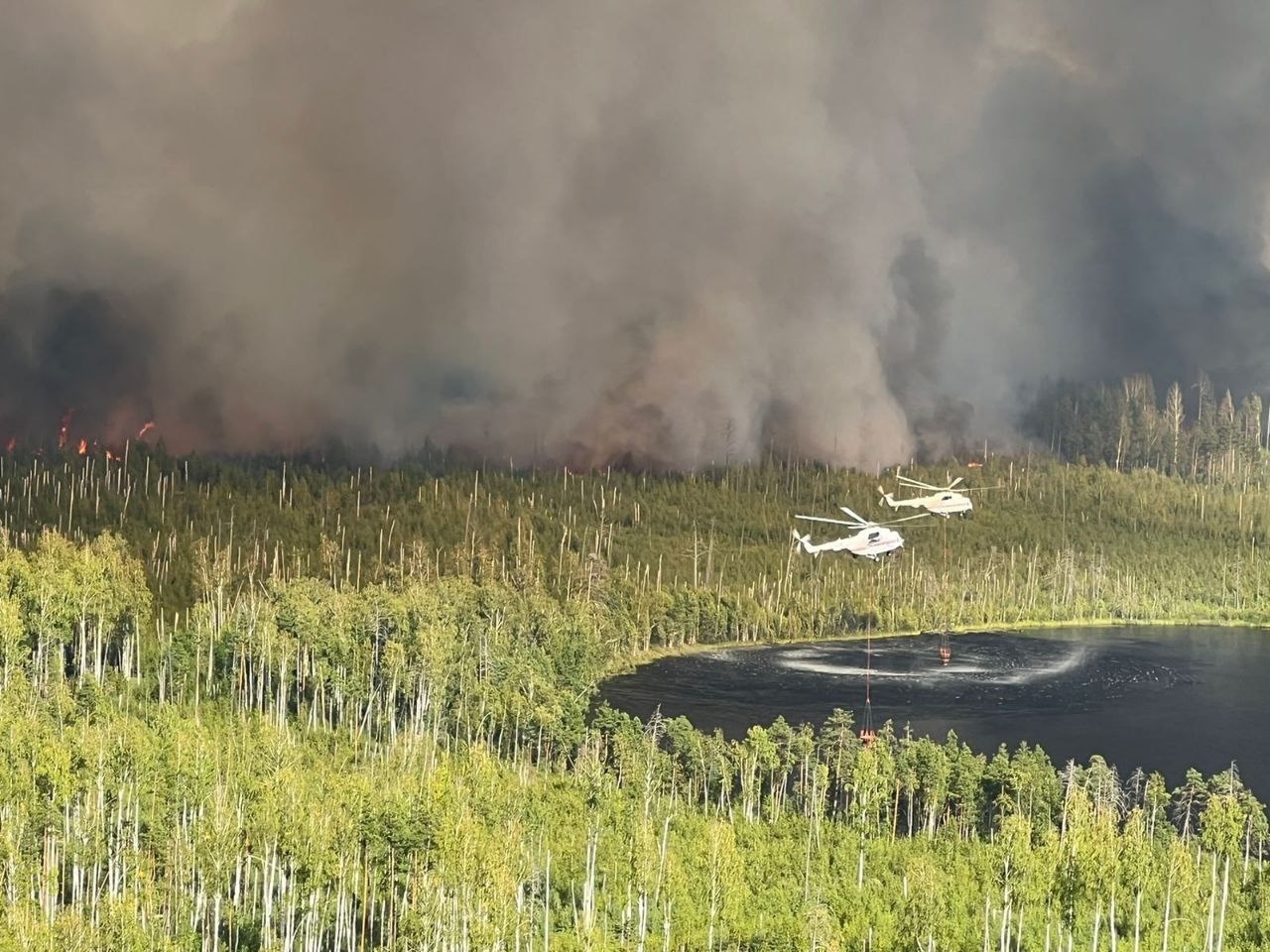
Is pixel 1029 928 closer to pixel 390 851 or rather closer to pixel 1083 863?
pixel 1083 863

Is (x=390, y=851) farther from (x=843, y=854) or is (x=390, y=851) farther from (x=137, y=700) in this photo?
(x=137, y=700)

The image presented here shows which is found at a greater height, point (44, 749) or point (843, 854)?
point (44, 749)

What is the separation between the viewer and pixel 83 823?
79562mm

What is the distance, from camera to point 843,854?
98.0 m

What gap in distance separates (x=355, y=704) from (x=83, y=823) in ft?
187

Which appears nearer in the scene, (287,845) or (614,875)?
(287,845)

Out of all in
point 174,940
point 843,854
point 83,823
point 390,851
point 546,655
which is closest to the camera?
point 174,940

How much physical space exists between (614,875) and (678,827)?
15340mm

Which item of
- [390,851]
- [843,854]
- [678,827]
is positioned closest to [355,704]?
[678,827]

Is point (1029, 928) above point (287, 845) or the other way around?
the other way around

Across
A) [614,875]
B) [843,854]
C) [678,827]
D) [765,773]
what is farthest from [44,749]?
[765,773]

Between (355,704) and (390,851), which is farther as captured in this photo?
(355,704)

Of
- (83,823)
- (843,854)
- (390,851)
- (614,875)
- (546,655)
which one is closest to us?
(390,851)

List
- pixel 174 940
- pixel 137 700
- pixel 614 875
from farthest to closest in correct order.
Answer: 1. pixel 137 700
2. pixel 614 875
3. pixel 174 940
